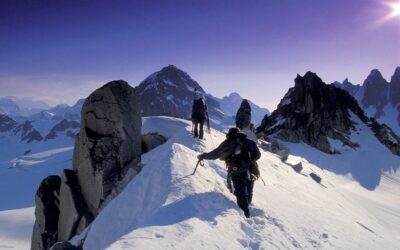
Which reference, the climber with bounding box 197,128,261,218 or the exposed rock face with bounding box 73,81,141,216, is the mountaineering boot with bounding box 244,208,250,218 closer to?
the climber with bounding box 197,128,261,218

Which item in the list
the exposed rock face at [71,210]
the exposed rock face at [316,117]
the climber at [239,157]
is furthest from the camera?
the exposed rock face at [316,117]

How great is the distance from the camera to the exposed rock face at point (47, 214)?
2208cm

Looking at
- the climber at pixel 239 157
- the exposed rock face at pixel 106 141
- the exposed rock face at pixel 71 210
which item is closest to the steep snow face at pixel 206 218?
the climber at pixel 239 157

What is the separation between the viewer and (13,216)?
447 feet

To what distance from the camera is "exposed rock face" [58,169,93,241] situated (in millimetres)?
19656

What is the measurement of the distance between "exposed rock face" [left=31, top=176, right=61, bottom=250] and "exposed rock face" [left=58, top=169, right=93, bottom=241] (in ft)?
2.61

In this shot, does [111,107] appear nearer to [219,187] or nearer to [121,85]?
[121,85]

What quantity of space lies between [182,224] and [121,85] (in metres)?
15.7

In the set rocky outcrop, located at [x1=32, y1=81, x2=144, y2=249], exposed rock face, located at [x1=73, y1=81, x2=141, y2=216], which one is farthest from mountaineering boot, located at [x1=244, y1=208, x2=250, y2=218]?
exposed rock face, located at [x1=73, y1=81, x2=141, y2=216]

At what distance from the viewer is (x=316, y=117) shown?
199ft

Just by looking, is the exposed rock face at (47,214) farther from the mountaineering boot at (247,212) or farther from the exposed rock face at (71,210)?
the mountaineering boot at (247,212)

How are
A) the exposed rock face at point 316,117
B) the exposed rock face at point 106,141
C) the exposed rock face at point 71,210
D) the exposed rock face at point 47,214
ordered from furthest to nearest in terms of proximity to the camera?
the exposed rock face at point 316,117, the exposed rock face at point 47,214, the exposed rock face at point 106,141, the exposed rock face at point 71,210

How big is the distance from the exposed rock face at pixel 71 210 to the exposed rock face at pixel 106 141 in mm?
344

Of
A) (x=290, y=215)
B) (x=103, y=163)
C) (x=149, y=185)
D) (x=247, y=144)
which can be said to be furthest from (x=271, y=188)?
(x=103, y=163)
